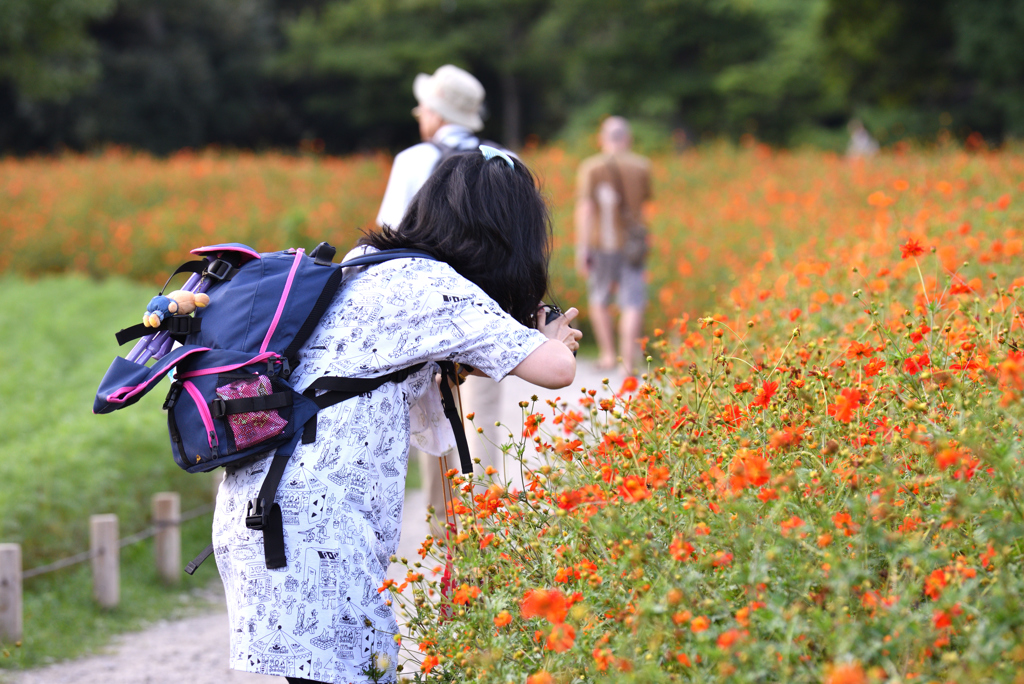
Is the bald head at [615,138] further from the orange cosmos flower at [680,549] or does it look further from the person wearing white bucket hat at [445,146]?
the orange cosmos flower at [680,549]

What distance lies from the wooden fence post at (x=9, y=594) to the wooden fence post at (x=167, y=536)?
1.10m

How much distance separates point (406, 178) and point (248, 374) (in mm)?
2045

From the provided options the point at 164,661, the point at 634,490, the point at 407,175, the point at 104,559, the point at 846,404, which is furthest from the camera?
the point at 104,559

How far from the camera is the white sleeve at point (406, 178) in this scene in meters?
3.81

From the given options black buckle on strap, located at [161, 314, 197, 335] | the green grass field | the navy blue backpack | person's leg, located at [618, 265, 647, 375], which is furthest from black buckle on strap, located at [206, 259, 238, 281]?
person's leg, located at [618, 265, 647, 375]

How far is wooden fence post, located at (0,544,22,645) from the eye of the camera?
13.0 ft

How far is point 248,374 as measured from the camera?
Result: 1944 mm

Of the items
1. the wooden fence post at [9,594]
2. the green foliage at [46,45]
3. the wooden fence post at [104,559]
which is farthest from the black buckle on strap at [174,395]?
the green foliage at [46,45]

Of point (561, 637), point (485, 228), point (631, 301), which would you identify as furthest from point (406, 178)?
point (631, 301)

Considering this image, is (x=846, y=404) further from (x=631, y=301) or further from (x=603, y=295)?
(x=603, y=295)

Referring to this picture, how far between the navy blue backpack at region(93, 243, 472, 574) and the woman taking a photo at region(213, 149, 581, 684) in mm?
32

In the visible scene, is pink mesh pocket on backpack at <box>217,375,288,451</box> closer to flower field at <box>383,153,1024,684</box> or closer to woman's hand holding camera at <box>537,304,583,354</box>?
flower field at <box>383,153,1024,684</box>

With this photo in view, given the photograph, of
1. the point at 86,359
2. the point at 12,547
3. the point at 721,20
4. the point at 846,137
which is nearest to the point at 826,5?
the point at 846,137

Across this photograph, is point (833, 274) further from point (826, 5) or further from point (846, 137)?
point (846, 137)
